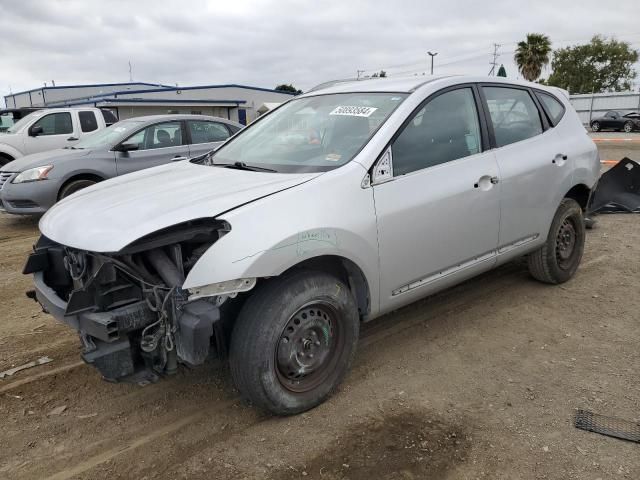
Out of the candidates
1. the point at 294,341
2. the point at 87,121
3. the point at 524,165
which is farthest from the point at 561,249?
the point at 87,121

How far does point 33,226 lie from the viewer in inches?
329

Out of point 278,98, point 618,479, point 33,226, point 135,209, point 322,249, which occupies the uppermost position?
point 278,98

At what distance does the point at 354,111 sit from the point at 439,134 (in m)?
0.61

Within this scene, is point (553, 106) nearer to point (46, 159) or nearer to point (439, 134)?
point (439, 134)

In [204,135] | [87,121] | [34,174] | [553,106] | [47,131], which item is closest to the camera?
[553,106]

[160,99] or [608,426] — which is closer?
[608,426]

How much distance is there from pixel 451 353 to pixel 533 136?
6.50 ft

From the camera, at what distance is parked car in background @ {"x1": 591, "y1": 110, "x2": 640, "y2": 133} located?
1163 inches

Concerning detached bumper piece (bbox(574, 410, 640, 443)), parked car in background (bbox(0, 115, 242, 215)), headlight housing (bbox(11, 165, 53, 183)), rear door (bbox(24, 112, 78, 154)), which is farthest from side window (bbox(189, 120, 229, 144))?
detached bumper piece (bbox(574, 410, 640, 443))

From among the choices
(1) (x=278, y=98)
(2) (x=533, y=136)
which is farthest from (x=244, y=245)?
(1) (x=278, y=98)

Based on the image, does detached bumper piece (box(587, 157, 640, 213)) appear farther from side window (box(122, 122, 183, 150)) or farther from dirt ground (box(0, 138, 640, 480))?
side window (box(122, 122, 183, 150))

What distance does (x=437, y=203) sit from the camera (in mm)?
3326

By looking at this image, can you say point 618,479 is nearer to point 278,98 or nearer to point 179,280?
point 179,280

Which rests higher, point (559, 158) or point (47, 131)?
point (47, 131)
